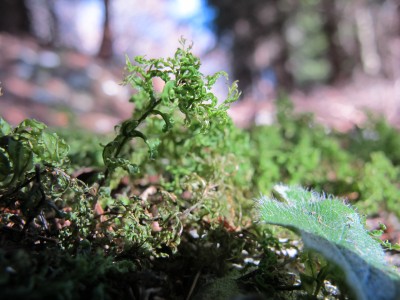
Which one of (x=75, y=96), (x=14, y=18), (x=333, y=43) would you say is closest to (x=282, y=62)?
(x=333, y=43)

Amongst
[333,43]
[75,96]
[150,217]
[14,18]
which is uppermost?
[333,43]

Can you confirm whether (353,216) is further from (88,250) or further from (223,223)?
(88,250)

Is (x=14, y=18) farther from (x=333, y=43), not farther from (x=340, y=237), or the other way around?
(x=340, y=237)

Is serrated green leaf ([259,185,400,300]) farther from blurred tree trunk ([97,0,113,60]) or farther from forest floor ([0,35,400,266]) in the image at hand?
blurred tree trunk ([97,0,113,60])

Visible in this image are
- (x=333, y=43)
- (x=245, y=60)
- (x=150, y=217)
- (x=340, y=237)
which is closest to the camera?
(x=340, y=237)

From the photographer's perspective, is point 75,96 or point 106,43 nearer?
point 75,96

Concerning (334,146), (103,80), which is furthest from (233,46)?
(334,146)

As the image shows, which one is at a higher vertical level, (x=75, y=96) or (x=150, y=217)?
(x=75, y=96)
